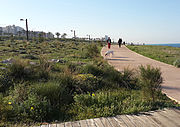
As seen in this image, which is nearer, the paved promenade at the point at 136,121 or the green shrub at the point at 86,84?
the paved promenade at the point at 136,121

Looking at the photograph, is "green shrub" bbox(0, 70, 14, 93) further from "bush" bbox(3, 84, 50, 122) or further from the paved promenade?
the paved promenade

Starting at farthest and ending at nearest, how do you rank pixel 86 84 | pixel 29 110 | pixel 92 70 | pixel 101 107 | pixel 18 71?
pixel 92 70
pixel 18 71
pixel 86 84
pixel 101 107
pixel 29 110

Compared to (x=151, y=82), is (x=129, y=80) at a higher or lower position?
lower

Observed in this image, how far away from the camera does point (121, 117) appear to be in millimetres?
4023

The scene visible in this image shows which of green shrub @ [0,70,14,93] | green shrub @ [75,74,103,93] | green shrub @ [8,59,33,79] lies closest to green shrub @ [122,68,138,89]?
green shrub @ [75,74,103,93]

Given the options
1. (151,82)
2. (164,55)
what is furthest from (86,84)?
(164,55)

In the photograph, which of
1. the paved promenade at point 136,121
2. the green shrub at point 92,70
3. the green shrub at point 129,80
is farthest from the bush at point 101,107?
the green shrub at point 92,70

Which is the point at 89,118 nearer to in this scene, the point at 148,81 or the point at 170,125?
the point at 170,125

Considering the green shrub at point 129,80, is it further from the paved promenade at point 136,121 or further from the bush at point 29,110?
the bush at point 29,110

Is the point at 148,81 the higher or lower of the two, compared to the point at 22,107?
higher

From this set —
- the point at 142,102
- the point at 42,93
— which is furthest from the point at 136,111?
the point at 42,93

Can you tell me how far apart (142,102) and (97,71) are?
12.9 feet

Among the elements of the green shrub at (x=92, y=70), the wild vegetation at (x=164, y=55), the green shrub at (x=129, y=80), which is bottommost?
the green shrub at (x=129, y=80)

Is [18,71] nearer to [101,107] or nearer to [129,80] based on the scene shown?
[101,107]
